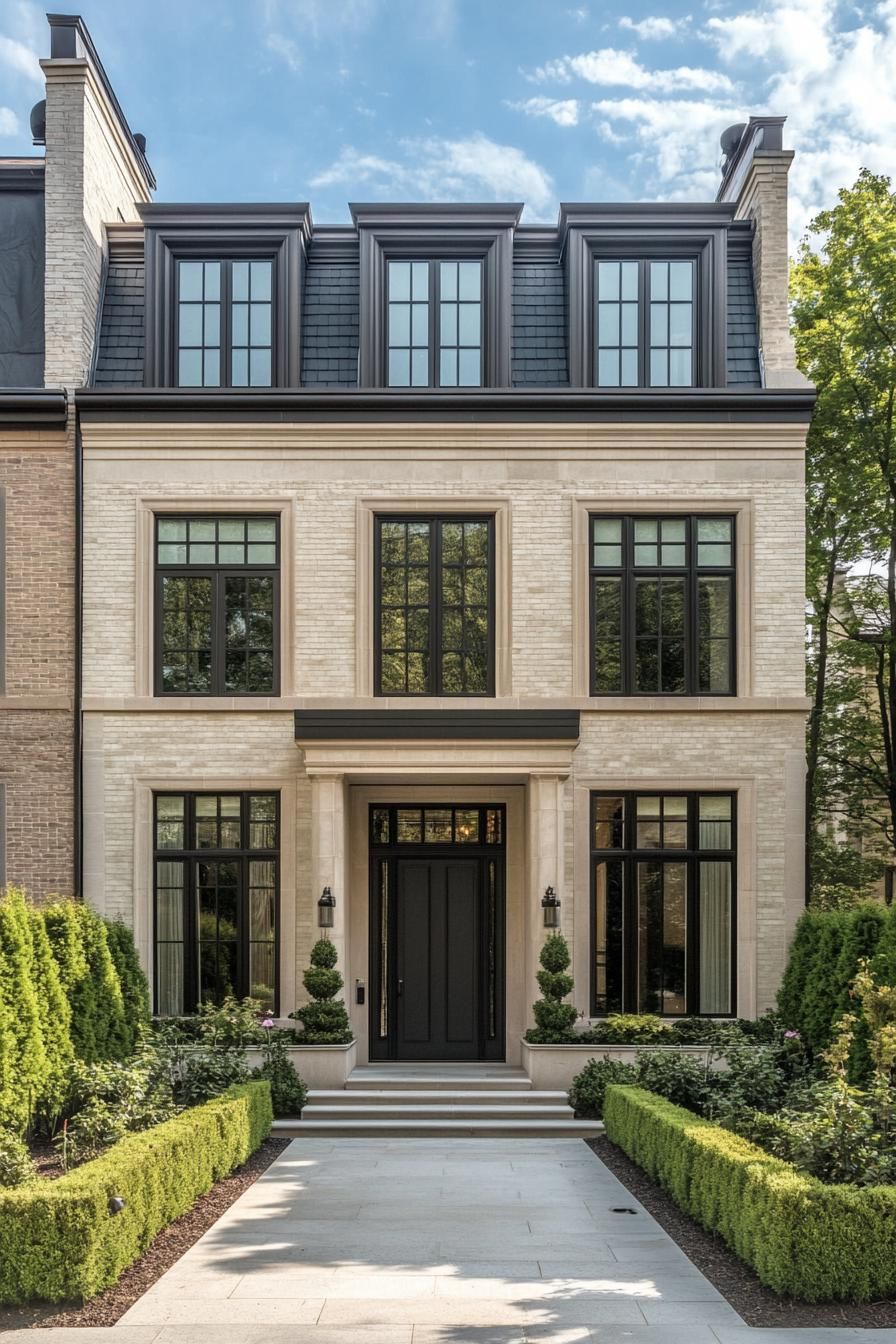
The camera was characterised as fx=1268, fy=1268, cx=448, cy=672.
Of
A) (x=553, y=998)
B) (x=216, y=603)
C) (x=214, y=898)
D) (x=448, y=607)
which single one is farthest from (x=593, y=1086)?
(x=216, y=603)

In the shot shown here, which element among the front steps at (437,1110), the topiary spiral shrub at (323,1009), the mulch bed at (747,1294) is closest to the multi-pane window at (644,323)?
the topiary spiral shrub at (323,1009)

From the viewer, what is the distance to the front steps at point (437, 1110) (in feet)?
48.4

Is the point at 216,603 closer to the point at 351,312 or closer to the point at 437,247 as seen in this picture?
the point at 351,312

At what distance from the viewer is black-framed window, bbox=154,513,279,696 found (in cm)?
1680

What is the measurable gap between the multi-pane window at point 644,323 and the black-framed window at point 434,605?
285cm

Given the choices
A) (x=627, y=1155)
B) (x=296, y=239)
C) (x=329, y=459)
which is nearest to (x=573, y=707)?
(x=329, y=459)

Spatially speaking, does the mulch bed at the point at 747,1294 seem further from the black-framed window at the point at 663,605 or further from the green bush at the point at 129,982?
the black-framed window at the point at 663,605

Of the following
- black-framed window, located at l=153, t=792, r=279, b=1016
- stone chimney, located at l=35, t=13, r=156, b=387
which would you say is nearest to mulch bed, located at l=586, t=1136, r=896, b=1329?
black-framed window, located at l=153, t=792, r=279, b=1016

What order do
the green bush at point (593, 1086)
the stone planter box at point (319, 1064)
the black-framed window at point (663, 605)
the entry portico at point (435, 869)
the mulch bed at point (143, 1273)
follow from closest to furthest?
1. the mulch bed at point (143, 1273)
2. the green bush at point (593, 1086)
3. the stone planter box at point (319, 1064)
4. the entry portico at point (435, 869)
5. the black-framed window at point (663, 605)

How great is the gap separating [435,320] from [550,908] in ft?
26.3

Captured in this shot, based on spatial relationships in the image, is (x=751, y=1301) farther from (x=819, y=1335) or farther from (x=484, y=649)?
(x=484, y=649)

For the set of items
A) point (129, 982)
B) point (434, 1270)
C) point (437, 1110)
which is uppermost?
point (129, 982)

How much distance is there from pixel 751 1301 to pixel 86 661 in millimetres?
11455

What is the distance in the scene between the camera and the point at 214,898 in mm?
16594
